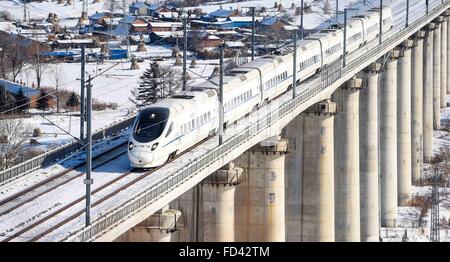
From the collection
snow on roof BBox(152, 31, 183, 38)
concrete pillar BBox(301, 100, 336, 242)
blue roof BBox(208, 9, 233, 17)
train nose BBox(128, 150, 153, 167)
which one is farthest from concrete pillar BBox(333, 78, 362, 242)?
blue roof BBox(208, 9, 233, 17)

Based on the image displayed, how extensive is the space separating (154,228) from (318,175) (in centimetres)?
2608

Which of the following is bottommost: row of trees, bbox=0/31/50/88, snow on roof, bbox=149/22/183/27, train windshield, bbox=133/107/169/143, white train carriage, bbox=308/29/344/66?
row of trees, bbox=0/31/50/88

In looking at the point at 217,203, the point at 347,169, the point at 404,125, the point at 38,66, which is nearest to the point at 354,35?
the point at 404,125

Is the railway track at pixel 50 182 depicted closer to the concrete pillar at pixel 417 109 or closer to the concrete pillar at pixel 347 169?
the concrete pillar at pixel 347 169

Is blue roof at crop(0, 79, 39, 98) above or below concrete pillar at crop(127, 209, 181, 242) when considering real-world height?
below

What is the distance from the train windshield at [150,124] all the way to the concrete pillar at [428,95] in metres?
60.8

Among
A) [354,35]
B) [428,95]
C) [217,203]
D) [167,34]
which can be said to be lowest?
[428,95]

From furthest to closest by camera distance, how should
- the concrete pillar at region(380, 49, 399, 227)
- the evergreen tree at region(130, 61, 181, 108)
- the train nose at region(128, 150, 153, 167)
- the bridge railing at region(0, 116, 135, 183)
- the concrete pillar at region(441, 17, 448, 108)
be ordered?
the concrete pillar at region(441, 17, 448, 108), the evergreen tree at region(130, 61, 181, 108), the concrete pillar at region(380, 49, 399, 227), the train nose at region(128, 150, 153, 167), the bridge railing at region(0, 116, 135, 183)

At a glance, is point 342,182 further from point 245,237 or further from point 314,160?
point 245,237

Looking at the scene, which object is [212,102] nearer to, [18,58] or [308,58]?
[308,58]

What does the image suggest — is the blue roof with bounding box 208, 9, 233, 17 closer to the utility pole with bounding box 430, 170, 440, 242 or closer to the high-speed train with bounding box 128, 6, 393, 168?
the utility pole with bounding box 430, 170, 440, 242

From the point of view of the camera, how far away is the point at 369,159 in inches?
3088

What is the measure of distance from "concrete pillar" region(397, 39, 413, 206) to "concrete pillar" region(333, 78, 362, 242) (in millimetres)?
14871

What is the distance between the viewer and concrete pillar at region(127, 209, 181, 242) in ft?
131
